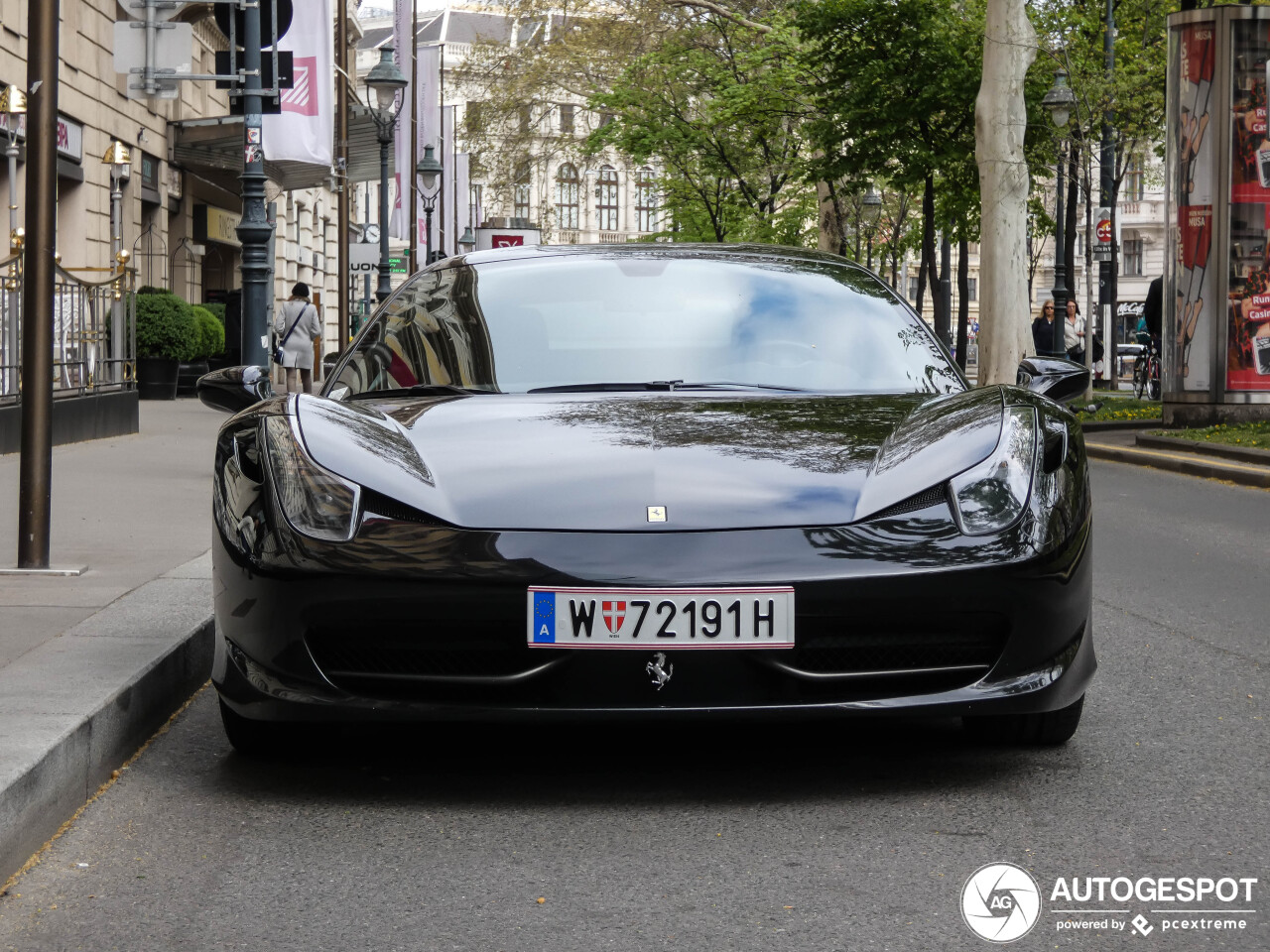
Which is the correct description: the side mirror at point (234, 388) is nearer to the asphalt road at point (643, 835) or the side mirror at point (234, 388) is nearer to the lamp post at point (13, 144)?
the asphalt road at point (643, 835)

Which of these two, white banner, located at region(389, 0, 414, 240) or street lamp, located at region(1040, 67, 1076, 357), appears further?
white banner, located at region(389, 0, 414, 240)

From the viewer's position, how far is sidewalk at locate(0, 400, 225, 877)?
12.2 feet

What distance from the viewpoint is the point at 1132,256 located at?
90938mm

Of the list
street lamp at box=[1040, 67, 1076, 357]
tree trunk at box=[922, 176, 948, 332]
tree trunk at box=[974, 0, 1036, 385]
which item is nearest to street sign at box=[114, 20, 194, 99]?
tree trunk at box=[974, 0, 1036, 385]

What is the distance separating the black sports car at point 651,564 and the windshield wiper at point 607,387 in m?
0.27

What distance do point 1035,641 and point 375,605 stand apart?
1.41 metres

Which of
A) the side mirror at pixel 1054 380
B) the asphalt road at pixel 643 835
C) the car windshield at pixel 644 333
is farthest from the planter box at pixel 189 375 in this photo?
the side mirror at pixel 1054 380

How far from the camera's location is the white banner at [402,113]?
35219 millimetres

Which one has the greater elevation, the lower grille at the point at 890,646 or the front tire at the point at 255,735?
the lower grille at the point at 890,646

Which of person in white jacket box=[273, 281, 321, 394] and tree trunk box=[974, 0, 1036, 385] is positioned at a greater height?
tree trunk box=[974, 0, 1036, 385]

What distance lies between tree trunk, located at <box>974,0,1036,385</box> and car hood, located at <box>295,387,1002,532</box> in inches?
756

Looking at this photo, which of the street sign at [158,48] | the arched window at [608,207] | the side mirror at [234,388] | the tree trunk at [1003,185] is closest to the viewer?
the side mirror at [234,388]

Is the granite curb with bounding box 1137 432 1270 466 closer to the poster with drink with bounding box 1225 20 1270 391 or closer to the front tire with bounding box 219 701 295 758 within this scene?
the poster with drink with bounding box 1225 20 1270 391

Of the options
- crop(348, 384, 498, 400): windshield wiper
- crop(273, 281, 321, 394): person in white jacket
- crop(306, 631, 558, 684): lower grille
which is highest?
crop(273, 281, 321, 394): person in white jacket
